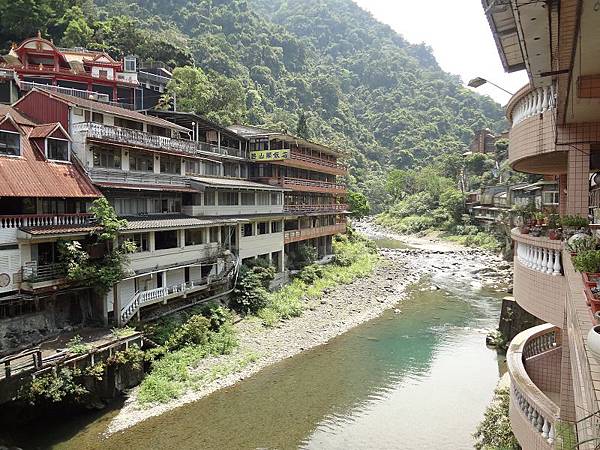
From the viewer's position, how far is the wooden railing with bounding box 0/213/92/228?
17261mm

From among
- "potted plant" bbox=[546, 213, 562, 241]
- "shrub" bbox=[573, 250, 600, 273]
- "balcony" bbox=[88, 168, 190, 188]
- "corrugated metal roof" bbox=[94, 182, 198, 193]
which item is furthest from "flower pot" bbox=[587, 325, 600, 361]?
"balcony" bbox=[88, 168, 190, 188]

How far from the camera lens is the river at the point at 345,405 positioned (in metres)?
15.9

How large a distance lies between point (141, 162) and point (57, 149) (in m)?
4.81

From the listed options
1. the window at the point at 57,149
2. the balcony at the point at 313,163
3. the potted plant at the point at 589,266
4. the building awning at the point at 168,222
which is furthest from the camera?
the balcony at the point at 313,163

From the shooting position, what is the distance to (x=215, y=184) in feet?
92.3

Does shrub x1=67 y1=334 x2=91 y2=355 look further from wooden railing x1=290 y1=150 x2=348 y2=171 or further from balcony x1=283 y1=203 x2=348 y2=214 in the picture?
wooden railing x1=290 y1=150 x2=348 y2=171

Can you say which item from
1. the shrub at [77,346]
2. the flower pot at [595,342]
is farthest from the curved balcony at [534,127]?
the shrub at [77,346]

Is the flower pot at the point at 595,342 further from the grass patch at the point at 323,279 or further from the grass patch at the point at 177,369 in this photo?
the grass patch at the point at 323,279

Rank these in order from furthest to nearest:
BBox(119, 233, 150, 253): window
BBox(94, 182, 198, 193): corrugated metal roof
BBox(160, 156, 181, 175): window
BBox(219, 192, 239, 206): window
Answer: BBox(219, 192, 239, 206): window < BBox(160, 156, 181, 175): window < BBox(94, 182, 198, 193): corrugated metal roof < BBox(119, 233, 150, 253): window

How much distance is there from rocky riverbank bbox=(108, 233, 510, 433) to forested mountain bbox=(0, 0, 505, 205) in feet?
71.2

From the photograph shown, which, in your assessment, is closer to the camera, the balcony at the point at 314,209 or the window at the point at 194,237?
the window at the point at 194,237

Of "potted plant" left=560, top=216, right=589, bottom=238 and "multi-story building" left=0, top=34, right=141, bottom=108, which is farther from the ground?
"multi-story building" left=0, top=34, right=141, bottom=108

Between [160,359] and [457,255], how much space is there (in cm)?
4632

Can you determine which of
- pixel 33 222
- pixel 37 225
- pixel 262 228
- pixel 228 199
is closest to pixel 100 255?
pixel 37 225
